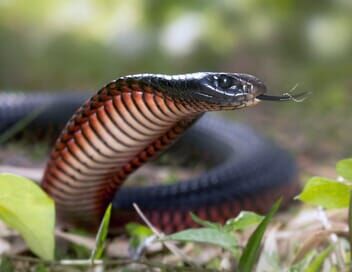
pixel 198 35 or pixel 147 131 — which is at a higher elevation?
pixel 147 131

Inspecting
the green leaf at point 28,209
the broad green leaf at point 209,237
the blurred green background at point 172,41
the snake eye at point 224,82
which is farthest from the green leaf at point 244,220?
the blurred green background at point 172,41

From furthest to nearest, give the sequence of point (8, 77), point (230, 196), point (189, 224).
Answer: point (8, 77), point (230, 196), point (189, 224)

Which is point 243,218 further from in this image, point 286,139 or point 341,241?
point 286,139

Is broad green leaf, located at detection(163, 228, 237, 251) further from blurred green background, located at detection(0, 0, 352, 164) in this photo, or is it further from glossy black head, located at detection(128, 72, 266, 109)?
blurred green background, located at detection(0, 0, 352, 164)

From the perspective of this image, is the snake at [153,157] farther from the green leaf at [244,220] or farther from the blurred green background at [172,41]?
the blurred green background at [172,41]

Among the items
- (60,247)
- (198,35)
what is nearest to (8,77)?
(198,35)

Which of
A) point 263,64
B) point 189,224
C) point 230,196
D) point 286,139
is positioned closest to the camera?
point 189,224

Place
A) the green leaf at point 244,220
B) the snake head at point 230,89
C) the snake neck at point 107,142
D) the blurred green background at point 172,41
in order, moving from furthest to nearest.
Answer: the blurred green background at point 172,41 < the snake neck at point 107,142 < the green leaf at point 244,220 < the snake head at point 230,89

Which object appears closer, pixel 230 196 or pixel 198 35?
pixel 230 196
